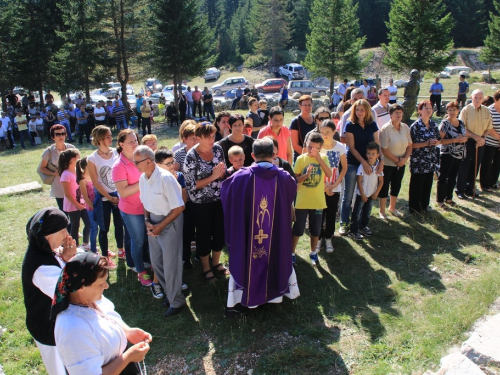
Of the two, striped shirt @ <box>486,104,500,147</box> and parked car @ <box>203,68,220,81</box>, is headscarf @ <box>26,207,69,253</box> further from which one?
parked car @ <box>203,68,220,81</box>

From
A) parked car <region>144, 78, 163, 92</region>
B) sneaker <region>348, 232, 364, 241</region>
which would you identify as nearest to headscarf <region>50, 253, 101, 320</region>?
sneaker <region>348, 232, 364, 241</region>

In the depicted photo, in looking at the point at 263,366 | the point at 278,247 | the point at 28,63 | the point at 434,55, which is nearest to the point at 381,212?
the point at 278,247

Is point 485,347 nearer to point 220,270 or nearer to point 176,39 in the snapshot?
point 220,270

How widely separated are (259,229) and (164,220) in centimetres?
101

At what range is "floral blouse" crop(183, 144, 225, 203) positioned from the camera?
4621 mm

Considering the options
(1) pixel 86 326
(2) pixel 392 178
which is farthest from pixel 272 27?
(1) pixel 86 326

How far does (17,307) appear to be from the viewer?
4.69 meters

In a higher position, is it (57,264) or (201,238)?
(57,264)

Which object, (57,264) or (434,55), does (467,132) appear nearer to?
(57,264)

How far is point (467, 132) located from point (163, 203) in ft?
19.7

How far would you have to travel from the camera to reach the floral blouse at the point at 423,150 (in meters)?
6.54

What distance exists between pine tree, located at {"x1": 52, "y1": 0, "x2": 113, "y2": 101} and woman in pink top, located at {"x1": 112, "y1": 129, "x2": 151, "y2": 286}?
67.8 feet

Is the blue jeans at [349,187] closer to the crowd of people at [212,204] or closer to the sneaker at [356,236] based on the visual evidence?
the crowd of people at [212,204]

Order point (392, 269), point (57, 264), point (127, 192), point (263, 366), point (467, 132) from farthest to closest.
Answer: point (467, 132), point (392, 269), point (127, 192), point (263, 366), point (57, 264)
